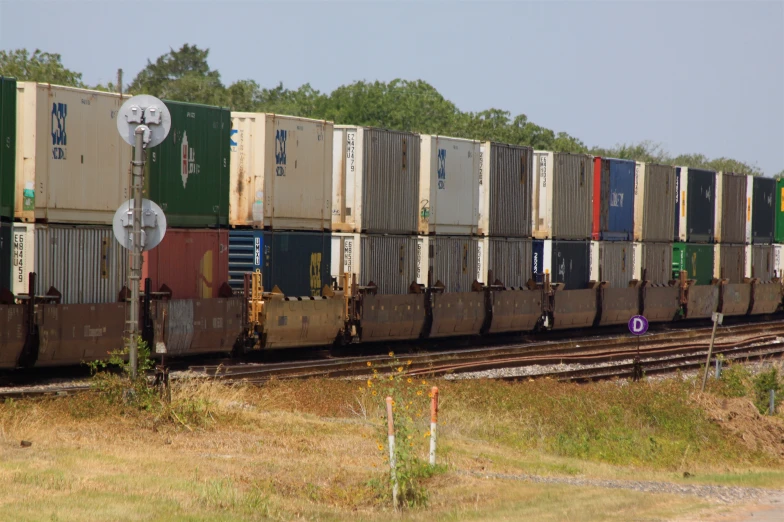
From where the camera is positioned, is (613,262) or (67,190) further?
(613,262)

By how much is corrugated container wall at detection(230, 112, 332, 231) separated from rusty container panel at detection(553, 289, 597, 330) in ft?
38.0

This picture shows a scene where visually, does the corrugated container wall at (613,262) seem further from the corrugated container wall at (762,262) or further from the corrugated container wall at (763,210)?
the corrugated container wall at (763,210)

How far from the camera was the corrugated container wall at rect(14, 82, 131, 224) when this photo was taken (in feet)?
62.4

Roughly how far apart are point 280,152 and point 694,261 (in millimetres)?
23054

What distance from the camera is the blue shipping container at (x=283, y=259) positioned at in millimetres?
24602

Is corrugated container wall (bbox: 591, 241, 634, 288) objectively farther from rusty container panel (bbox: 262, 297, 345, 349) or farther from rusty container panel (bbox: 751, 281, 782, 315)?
rusty container panel (bbox: 262, 297, 345, 349)

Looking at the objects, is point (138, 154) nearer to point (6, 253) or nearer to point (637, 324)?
point (6, 253)

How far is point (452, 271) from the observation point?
102ft

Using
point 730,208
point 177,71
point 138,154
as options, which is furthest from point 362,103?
point 138,154

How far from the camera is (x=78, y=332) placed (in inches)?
770

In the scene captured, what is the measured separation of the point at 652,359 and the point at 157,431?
1945 cm

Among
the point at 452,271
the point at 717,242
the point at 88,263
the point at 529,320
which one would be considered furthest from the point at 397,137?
the point at 717,242

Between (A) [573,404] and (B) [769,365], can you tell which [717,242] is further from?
(A) [573,404]

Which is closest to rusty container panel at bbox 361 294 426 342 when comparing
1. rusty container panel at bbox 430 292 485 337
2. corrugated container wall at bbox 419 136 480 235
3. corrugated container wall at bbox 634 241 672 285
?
rusty container panel at bbox 430 292 485 337
